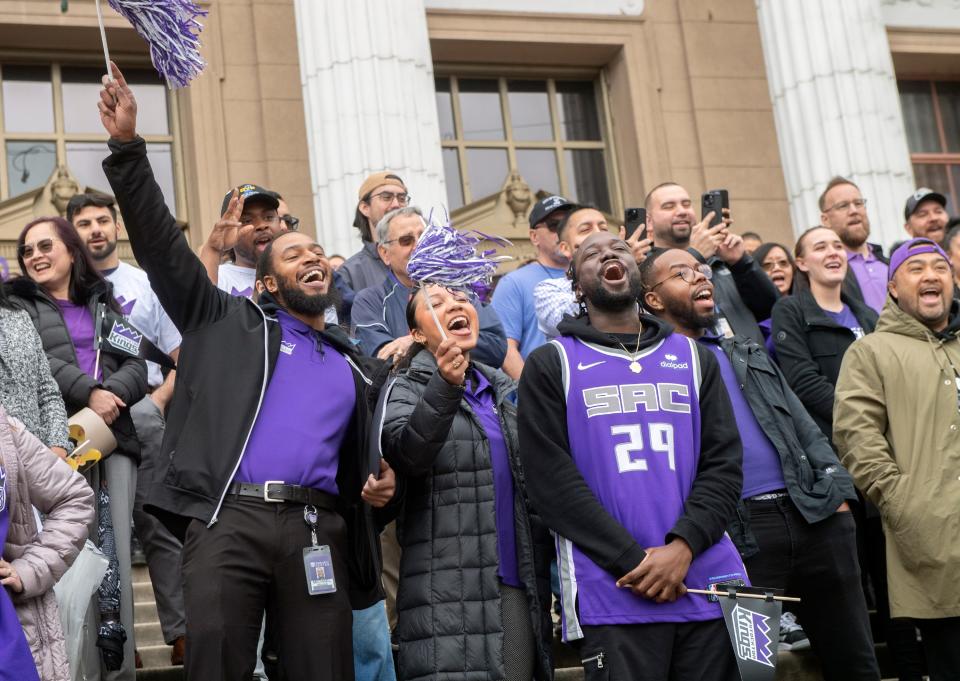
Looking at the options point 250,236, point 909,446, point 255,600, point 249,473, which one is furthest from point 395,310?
point 909,446

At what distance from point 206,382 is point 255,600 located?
77 cm

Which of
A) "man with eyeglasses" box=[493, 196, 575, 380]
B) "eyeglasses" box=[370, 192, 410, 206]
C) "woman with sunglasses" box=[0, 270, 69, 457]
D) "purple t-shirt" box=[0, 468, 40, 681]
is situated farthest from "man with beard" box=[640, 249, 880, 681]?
"purple t-shirt" box=[0, 468, 40, 681]

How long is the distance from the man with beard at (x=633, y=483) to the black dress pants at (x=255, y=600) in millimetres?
787

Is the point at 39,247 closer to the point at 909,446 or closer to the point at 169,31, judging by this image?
the point at 169,31

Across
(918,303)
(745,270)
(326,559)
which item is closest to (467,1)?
(745,270)

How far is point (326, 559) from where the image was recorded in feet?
15.8

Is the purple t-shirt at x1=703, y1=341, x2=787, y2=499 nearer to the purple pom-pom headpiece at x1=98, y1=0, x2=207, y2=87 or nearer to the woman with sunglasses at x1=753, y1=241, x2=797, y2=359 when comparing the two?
the woman with sunglasses at x1=753, y1=241, x2=797, y2=359

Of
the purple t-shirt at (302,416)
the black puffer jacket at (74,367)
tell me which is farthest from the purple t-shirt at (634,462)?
the black puffer jacket at (74,367)

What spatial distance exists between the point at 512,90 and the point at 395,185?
665 centimetres

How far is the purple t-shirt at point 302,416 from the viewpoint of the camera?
16.0 ft

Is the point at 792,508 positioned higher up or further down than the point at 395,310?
further down

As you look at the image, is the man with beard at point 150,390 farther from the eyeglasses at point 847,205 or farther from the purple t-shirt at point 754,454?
the eyeglasses at point 847,205

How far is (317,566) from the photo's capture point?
15.7 feet

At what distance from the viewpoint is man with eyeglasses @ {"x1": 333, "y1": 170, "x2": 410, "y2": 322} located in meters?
7.03
